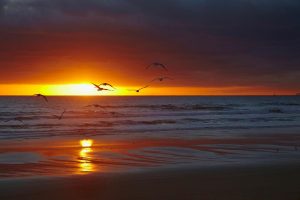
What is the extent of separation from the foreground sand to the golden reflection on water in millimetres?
1320

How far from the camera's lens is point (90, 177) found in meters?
11.8

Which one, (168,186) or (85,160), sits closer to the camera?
(168,186)

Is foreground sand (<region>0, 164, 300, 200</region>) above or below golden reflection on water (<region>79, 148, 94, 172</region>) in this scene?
below

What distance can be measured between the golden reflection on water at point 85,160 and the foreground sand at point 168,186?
1.32m

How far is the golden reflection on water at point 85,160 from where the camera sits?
1340cm

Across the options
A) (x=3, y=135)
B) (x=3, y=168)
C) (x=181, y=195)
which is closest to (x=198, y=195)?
(x=181, y=195)

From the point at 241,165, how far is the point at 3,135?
15.0 metres

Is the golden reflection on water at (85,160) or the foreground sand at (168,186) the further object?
the golden reflection on water at (85,160)

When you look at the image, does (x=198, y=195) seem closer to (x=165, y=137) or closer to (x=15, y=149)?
(x=15, y=149)

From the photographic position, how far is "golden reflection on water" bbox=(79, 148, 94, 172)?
13404mm

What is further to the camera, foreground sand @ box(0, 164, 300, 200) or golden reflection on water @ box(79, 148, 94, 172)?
golden reflection on water @ box(79, 148, 94, 172)

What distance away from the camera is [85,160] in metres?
15.1

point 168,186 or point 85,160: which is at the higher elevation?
point 85,160

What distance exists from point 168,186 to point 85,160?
5.10m
